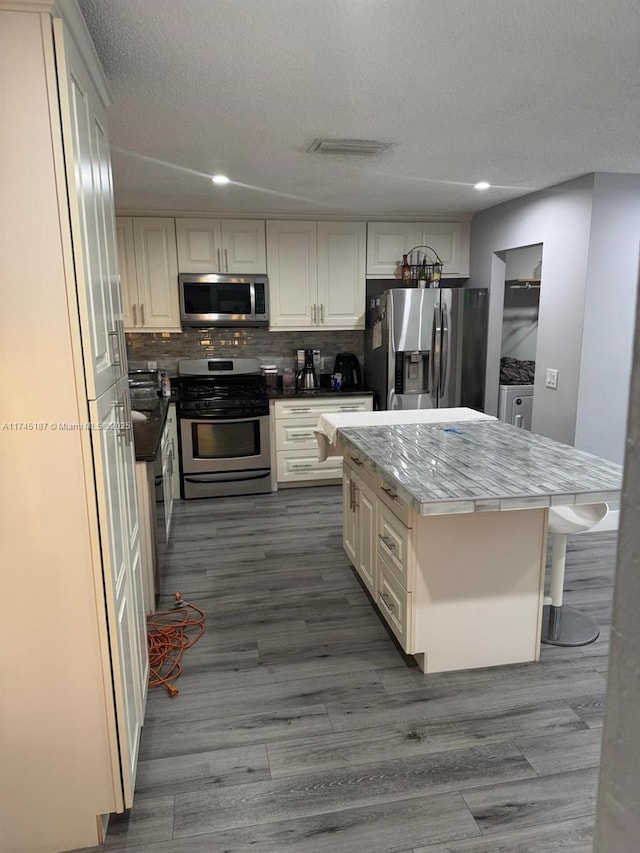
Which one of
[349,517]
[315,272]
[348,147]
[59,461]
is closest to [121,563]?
[59,461]

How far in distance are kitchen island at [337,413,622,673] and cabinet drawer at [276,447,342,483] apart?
7.61ft

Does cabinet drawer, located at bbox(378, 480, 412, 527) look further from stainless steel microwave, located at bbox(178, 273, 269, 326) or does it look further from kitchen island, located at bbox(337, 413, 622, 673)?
stainless steel microwave, located at bbox(178, 273, 269, 326)

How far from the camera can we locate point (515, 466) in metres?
2.43

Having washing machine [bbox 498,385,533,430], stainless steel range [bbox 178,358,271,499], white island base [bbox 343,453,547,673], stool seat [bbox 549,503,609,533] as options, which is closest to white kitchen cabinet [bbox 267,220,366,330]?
stainless steel range [bbox 178,358,271,499]

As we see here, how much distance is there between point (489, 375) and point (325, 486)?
1733 mm

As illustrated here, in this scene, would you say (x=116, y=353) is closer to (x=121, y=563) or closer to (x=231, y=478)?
(x=121, y=563)

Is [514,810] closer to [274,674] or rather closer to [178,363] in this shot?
[274,674]

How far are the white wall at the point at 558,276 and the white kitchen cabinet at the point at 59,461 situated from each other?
9.87 feet

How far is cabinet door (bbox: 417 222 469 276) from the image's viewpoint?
5.04 m

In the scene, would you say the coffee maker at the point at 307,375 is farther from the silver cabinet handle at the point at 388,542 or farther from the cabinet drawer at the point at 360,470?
the silver cabinet handle at the point at 388,542

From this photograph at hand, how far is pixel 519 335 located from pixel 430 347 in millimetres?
1296

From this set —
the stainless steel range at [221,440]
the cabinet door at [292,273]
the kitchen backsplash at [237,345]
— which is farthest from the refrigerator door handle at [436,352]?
the stainless steel range at [221,440]

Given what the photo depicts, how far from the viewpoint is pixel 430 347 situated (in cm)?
470

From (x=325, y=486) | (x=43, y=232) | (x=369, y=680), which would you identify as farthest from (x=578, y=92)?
(x=325, y=486)
